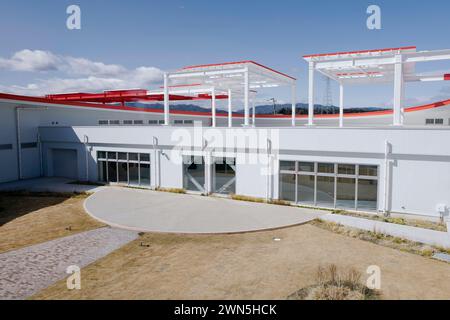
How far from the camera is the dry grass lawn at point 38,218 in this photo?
39.6 feet

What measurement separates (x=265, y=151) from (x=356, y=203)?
15.3 feet

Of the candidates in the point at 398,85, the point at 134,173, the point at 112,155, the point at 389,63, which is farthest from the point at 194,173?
the point at 389,63

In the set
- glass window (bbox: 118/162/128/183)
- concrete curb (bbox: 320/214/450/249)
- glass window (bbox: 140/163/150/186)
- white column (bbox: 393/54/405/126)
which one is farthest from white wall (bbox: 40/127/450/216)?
glass window (bbox: 118/162/128/183)

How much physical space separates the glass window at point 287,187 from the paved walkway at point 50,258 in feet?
24.4

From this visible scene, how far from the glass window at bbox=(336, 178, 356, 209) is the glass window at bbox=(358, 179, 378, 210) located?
11.0 inches

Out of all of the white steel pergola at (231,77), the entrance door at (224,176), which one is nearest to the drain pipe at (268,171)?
the entrance door at (224,176)

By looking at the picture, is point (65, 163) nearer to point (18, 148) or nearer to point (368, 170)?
point (18, 148)

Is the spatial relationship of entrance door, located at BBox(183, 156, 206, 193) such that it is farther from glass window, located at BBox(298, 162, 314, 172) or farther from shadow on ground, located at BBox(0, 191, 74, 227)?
shadow on ground, located at BBox(0, 191, 74, 227)

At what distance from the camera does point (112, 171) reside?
21891 millimetres

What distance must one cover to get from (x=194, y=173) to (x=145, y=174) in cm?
337

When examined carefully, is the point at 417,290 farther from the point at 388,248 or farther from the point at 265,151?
the point at 265,151

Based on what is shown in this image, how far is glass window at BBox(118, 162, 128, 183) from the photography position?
70.1 feet

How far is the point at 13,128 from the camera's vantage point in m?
22.7
